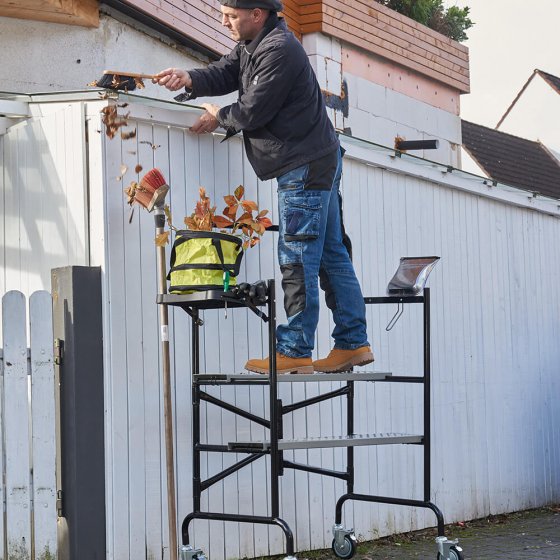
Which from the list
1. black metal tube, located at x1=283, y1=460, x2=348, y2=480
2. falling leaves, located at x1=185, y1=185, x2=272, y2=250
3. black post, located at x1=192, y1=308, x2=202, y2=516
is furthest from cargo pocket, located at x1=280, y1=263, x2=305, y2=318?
black metal tube, located at x1=283, y1=460, x2=348, y2=480

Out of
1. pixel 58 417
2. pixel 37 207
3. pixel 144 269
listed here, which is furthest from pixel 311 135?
pixel 58 417

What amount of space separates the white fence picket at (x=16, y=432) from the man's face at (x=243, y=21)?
165cm

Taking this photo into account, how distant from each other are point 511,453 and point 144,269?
167 inches

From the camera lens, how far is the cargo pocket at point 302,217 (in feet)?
17.3

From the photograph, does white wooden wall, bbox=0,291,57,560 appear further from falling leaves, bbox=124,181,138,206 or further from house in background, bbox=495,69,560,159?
house in background, bbox=495,69,560,159

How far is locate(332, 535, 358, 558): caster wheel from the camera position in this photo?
6.12 m

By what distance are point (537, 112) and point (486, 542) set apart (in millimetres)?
20319

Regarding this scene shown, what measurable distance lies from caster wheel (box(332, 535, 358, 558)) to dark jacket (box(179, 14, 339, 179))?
2.13 m

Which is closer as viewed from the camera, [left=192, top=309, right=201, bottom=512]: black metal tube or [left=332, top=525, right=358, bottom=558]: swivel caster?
[left=192, top=309, right=201, bottom=512]: black metal tube

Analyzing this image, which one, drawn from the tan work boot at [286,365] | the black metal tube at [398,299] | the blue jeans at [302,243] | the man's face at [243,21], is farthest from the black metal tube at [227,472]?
the man's face at [243,21]

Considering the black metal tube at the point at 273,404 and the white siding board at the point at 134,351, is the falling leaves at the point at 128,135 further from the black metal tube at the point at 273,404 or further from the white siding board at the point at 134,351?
the black metal tube at the point at 273,404

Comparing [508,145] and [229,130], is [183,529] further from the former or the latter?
[508,145]

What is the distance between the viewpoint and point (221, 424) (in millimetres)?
5895

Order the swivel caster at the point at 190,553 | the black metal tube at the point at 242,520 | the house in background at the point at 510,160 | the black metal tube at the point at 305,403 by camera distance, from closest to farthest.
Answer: the black metal tube at the point at 242,520, the swivel caster at the point at 190,553, the black metal tube at the point at 305,403, the house in background at the point at 510,160
